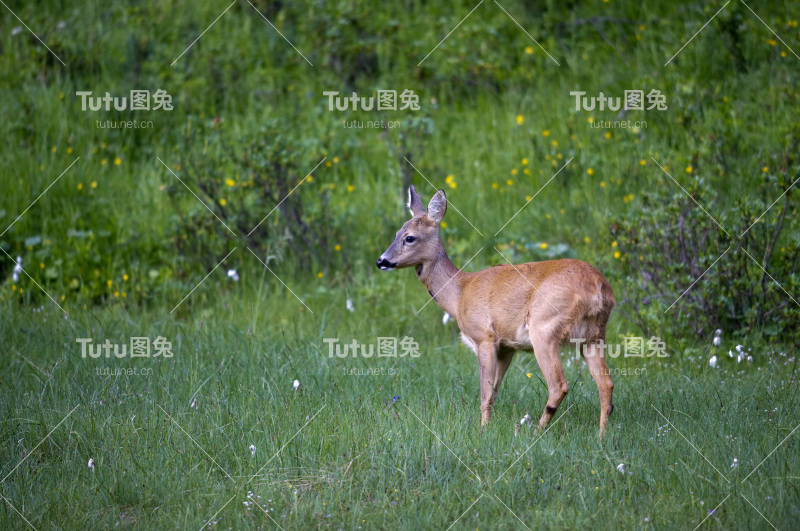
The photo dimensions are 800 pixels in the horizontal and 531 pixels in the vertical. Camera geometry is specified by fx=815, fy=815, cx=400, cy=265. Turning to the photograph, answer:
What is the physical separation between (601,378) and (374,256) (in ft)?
14.6

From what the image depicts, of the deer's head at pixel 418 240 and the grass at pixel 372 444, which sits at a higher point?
the deer's head at pixel 418 240


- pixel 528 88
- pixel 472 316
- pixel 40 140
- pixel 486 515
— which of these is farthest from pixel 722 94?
pixel 40 140

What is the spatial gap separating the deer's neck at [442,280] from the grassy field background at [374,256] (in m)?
0.68

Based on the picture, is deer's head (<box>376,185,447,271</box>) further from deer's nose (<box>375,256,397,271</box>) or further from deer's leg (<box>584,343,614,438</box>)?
deer's leg (<box>584,343,614,438</box>)

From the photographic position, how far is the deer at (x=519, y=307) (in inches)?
215

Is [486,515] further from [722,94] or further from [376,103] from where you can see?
[376,103]

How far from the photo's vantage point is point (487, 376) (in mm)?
5766

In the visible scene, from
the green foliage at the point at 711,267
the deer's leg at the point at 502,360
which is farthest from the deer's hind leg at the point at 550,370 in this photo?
the green foliage at the point at 711,267

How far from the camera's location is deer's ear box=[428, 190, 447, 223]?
6430mm

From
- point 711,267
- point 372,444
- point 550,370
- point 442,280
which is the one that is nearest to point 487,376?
point 550,370

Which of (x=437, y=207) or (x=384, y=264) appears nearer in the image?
(x=384, y=264)

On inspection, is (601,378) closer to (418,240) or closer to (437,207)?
(418,240)

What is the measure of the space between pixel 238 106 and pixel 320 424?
8082 mm

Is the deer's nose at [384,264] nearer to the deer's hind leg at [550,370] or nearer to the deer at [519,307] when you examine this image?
the deer at [519,307]
